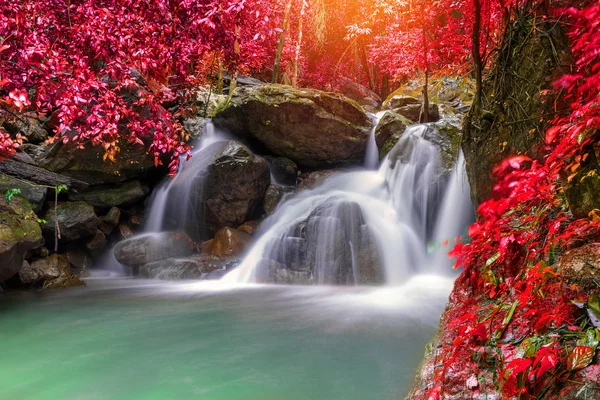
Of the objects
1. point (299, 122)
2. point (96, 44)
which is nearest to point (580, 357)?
point (96, 44)

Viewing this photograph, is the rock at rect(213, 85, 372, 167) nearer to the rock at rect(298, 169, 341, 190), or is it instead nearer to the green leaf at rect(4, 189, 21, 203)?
the rock at rect(298, 169, 341, 190)

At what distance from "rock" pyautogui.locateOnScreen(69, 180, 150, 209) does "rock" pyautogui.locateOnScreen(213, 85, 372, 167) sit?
3.51 metres

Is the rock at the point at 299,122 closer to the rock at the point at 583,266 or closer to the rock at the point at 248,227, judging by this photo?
the rock at the point at 248,227

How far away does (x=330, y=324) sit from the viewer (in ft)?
16.7

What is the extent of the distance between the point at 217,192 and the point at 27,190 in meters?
4.42

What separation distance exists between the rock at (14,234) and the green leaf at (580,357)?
304 inches

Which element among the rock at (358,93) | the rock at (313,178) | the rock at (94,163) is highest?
the rock at (358,93)

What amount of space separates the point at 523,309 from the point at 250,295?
5.58 meters

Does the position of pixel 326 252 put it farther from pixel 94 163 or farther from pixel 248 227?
pixel 94 163

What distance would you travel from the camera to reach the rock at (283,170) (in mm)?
11977

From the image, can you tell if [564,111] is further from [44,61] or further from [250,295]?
[250,295]

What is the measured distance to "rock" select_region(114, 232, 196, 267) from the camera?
30.2 ft

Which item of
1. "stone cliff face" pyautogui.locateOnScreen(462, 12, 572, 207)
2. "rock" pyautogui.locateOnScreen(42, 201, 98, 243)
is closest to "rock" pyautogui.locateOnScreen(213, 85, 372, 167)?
"rock" pyautogui.locateOnScreen(42, 201, 98, 243)

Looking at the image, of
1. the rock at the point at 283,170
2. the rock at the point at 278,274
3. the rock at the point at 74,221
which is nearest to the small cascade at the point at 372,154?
the rock at the point at 283,170
